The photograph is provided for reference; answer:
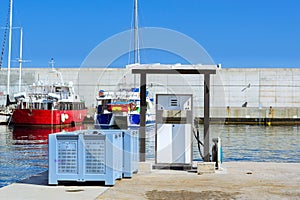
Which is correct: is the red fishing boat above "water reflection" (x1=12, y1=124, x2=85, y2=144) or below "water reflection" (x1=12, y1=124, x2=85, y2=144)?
above

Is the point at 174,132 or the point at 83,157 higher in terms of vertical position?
the point at 174,132

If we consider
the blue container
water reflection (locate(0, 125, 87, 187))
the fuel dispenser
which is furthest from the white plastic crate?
water reflection (locate(0, 125, 87, 187))

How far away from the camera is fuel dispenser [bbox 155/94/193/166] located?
13.4 m

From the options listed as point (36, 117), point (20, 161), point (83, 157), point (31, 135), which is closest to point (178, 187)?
point (83, 157)

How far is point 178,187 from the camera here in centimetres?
1071

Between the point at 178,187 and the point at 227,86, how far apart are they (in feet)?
191

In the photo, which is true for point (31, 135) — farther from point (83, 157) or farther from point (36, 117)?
point (83, 157)

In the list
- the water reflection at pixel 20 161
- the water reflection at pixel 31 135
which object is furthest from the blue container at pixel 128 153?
the water reflection at pixel 31 135

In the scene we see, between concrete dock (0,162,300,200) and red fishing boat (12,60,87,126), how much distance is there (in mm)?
41467

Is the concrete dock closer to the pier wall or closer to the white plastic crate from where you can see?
the white plastic crate

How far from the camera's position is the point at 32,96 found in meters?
57.4

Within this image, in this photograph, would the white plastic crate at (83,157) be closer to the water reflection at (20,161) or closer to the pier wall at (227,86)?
the water reflection at (20,161)

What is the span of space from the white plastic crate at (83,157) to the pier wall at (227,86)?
52.4 metres

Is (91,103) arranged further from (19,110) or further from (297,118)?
(297,118)
